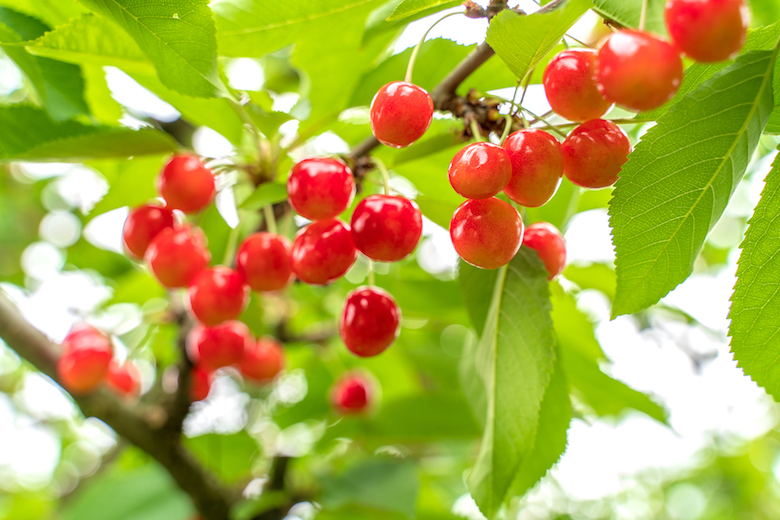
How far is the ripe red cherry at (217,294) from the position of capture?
3.83 ft

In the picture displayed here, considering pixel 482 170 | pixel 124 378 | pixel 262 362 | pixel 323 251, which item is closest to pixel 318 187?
pixel 323 251

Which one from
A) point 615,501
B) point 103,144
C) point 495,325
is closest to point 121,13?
point 103,144

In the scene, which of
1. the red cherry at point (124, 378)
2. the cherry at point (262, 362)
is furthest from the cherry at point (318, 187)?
the red cherry at point (124, 378)

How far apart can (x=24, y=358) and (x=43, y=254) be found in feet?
4.17

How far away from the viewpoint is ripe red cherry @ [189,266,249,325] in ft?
3.83

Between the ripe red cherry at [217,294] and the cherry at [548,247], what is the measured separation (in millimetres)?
595

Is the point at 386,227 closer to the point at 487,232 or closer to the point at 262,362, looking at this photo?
the point at 487,232

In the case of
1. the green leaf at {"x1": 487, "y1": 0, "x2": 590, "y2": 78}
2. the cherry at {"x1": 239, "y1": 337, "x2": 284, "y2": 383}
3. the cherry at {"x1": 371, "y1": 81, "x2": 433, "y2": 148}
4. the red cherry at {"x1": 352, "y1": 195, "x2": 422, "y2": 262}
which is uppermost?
the green leaf at {"x1": 487, "y1": 0, "x2": 590, "y2": 78}

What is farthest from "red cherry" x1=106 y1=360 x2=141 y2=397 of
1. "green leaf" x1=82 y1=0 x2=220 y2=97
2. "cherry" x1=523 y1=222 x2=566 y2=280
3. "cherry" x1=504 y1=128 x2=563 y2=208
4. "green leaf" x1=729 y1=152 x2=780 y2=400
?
"green leaf" x1=729 y1=152 x2=780 y2=400

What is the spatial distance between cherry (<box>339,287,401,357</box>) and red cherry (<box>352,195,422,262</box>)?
0.16m

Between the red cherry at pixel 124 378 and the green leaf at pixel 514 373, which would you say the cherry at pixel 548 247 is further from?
the red cherry at pixel 124 378

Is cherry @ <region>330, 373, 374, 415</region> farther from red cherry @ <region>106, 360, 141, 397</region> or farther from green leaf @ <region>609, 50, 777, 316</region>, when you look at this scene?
green leaf @ <region>609, 50, 777, 316</region>

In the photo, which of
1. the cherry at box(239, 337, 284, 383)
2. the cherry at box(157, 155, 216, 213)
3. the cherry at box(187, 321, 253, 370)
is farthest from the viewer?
the cherry at box(239, 337, 284, 383)

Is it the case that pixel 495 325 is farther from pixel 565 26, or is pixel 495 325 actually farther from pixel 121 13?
pixel 121 13
